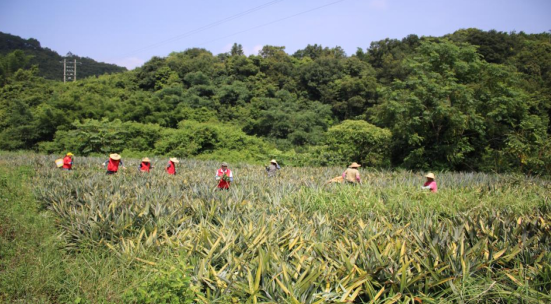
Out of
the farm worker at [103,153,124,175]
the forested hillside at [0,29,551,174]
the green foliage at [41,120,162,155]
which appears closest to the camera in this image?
the farm worker at [103,153,124,175]

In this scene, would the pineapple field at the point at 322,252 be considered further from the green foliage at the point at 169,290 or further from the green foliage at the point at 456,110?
the green foliage at the point at 456,110

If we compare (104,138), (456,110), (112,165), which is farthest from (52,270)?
(104,138)

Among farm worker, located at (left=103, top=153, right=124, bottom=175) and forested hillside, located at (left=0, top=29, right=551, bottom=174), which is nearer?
farm worker, located at (left=103, top=153, right=124, bottom=175)

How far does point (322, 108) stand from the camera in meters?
39.4

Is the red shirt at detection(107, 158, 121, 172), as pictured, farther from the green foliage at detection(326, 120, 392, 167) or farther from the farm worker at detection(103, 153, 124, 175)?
the green foliage at detection(326, 120, 392, 167)

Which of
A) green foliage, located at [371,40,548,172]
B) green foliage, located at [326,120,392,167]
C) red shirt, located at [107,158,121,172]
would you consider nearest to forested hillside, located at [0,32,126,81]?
green foliage, located at [326,120,392,167]

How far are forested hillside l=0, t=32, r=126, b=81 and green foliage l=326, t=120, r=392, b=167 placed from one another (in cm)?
5605

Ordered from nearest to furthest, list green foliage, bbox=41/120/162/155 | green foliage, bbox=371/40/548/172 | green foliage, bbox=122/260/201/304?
green foliage, bbox=122/260/201/304 → green foliage, bbox=371/40/548/172 → green foliage, bbox=41/120/162/155

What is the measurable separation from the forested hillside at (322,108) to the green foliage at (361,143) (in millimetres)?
66

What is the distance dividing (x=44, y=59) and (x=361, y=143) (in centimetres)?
7003

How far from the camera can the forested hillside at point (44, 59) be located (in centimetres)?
6578

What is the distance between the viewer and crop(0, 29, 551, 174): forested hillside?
58.1ft

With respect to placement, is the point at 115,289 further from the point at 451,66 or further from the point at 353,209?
the point at 451,66

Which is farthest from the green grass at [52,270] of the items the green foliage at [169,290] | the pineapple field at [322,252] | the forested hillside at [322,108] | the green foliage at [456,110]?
the green foliage at [456,110]
